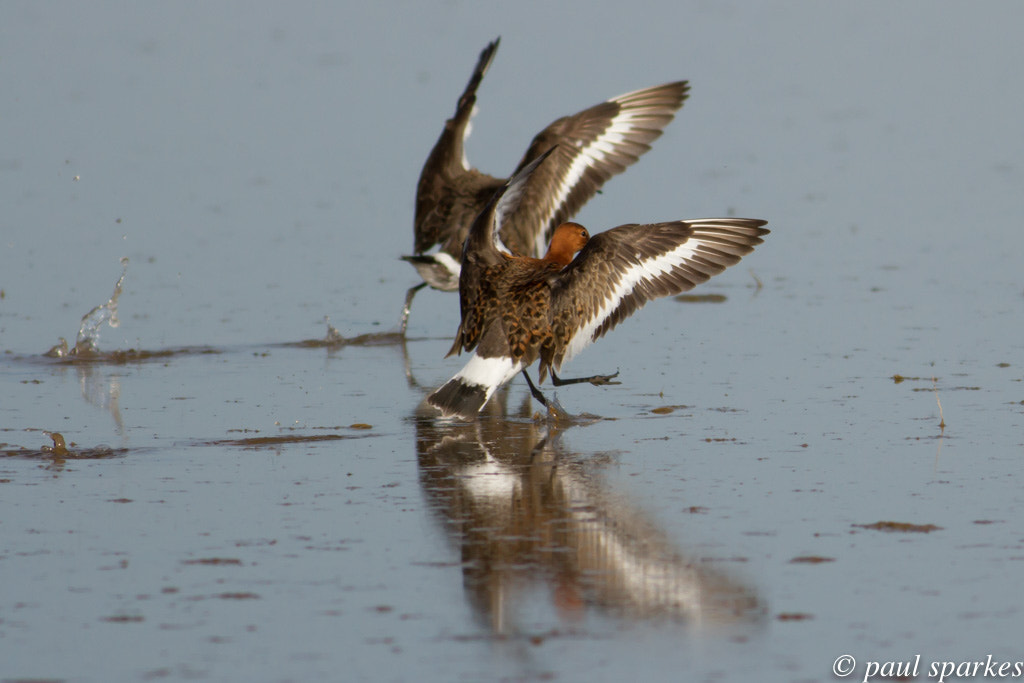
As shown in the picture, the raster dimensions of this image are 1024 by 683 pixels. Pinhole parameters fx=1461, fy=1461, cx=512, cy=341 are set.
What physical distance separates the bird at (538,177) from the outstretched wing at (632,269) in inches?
70.8

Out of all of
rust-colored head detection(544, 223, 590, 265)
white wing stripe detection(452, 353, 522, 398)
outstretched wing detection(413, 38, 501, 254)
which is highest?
outstretched wing detection(413, 38, 501, 254)

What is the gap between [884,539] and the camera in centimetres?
466

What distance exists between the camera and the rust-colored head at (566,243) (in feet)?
24.7

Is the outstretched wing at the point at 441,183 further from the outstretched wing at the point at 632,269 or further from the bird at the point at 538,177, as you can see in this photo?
the outstretched wing at the point at 632,269

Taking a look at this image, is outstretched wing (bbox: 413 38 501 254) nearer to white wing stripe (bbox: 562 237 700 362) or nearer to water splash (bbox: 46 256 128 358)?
water splash (bbox: 46 256 128 358)

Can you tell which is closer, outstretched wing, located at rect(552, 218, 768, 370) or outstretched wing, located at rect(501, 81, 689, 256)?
outstretched wing, located at rect(552, 218, 768, 370)

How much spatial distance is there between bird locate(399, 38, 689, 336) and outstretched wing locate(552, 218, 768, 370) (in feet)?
5.90

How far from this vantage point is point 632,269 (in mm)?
6988

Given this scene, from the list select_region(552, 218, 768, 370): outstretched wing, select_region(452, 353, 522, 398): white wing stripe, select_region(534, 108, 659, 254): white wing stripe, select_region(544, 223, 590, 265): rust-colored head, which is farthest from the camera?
select_region(534, 108, 659, 254): white wing stripe

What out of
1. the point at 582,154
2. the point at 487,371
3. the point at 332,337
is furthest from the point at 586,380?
the point at 582,154

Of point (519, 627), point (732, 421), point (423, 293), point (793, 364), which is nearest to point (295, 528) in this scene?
point (519, 627)

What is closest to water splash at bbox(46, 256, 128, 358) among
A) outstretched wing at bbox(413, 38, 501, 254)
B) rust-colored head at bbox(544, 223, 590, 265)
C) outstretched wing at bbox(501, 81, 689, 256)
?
outstretched wing at bbox(413, 38, 501, 254)

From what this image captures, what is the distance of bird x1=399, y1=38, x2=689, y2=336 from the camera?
898cm

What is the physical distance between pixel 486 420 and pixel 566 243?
112 cm
